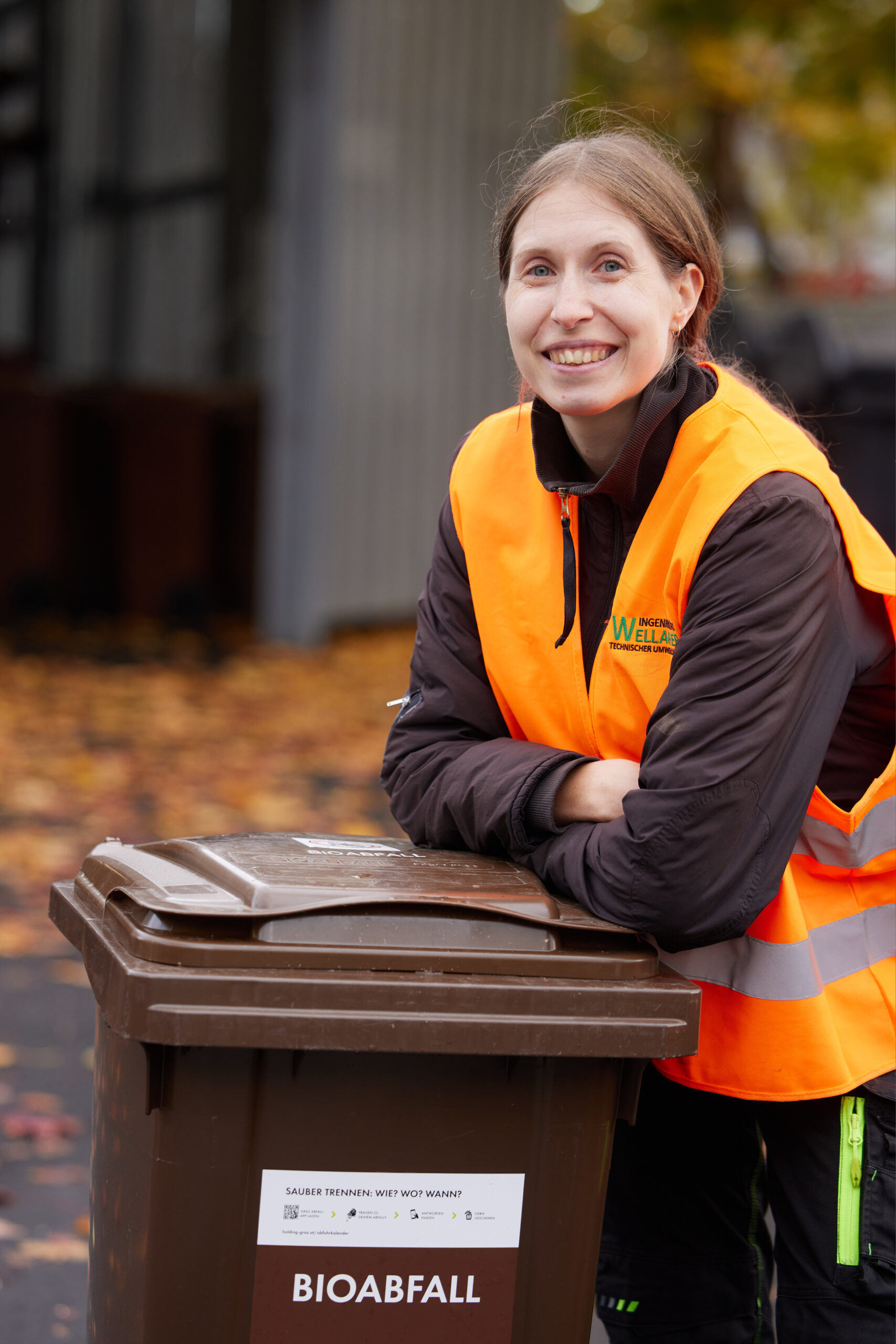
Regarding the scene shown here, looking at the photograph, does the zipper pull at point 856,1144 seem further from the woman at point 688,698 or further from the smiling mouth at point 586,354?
the smiling mouth at point 586,354

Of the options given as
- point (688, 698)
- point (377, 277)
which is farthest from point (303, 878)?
point (377, 277)

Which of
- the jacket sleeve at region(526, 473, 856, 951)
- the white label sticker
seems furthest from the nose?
the white label sticker

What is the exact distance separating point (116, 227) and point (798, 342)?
21.5 feet

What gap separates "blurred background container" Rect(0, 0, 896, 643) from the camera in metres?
10.8

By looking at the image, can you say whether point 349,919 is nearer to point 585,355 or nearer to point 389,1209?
point 389,1209

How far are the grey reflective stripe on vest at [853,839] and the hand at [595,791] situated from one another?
0.25m

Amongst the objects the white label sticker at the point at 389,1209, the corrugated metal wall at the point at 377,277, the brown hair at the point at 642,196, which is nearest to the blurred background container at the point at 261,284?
the corrugated metal wall at the point at 377,277

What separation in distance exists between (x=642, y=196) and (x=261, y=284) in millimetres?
10605

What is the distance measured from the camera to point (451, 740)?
6.93 feet

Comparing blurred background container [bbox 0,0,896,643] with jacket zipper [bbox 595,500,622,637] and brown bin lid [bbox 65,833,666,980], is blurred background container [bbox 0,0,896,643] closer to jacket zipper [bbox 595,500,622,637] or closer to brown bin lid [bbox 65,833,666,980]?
jacket zipper [bbox 595,500,622,637]

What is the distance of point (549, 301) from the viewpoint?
6.39 feet

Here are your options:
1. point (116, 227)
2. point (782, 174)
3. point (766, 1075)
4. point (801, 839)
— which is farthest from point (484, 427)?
point (782, 174)

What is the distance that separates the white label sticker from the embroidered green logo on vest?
2.23ft

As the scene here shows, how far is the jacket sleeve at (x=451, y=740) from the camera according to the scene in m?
1.97
